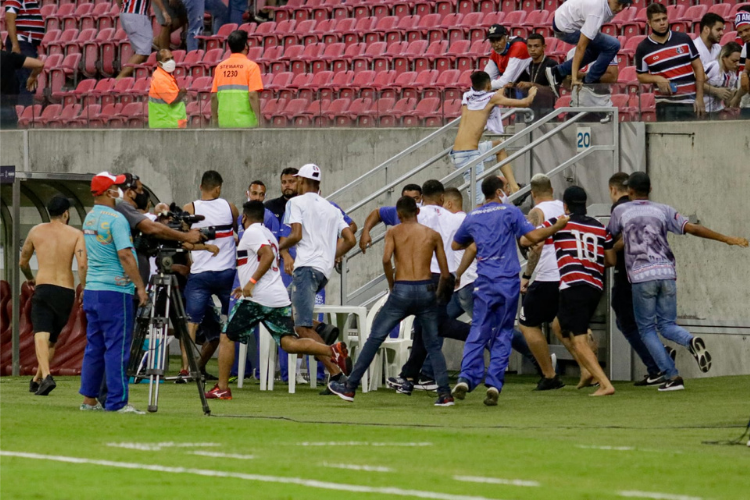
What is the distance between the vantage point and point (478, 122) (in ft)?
52.6

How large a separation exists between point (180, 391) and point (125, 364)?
275 cm

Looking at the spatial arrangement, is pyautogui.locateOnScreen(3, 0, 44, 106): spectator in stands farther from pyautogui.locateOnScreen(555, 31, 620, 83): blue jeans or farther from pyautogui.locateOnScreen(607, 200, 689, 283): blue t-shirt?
pyautogui.locateOnScreen(607, 200, 689, 283): blue t-shirt

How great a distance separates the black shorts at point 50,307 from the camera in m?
13.5

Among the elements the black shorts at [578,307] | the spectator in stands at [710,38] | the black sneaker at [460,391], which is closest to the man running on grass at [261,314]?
the black sneaker at [460,391]

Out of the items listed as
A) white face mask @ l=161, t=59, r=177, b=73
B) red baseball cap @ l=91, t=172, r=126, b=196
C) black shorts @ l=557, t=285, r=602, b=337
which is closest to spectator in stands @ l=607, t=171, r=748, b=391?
black shorts @ l=557, t=285, r=602, b=337

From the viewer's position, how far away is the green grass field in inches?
274

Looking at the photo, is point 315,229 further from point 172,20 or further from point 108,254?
point 172,20

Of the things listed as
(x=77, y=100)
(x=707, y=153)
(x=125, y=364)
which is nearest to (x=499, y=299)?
(x=125, y=364)

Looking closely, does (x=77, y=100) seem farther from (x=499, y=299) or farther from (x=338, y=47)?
(x=499, y=299)

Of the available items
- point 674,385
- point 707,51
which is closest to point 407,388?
point 674,385

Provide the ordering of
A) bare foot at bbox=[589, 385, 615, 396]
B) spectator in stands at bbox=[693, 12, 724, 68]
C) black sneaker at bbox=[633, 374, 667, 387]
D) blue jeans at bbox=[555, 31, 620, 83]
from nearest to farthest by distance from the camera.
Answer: bare foot at bbox=[589, 385, 615, 396]
black sneaker at bbox=[633, 374, 667, 387]
blue jeans at bbox=[555, 31, 620, 83]
spectator in stands at bbox=[693, 12, 724, 68]

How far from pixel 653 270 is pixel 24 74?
13164 millimetres

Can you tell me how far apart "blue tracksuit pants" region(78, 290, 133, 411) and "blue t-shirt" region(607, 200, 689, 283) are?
204 inches

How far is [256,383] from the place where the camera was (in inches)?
591
